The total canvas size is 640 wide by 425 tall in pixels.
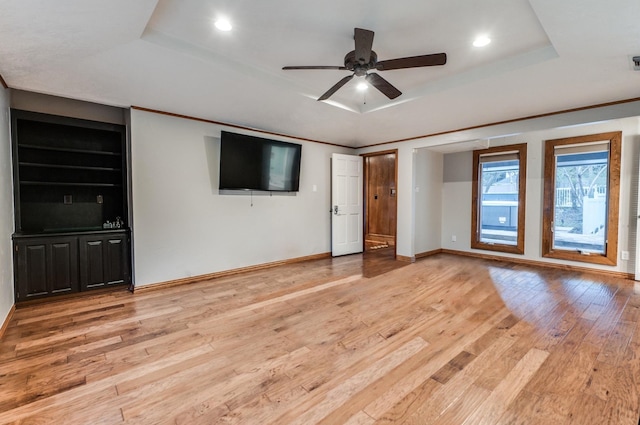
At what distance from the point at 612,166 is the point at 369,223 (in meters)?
4.92

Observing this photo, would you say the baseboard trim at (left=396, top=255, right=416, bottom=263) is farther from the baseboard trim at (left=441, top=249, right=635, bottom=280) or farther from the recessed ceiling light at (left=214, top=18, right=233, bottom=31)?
the recessed ceiling light at (left=214, top=18, right=233, bottom=31)

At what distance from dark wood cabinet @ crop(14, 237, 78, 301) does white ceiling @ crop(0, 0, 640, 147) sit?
5.61ft

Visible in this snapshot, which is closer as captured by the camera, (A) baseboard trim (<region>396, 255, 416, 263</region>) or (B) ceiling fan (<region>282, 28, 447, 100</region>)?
(B) ceiling fan (<region>282, 28, 447, 100</region>)

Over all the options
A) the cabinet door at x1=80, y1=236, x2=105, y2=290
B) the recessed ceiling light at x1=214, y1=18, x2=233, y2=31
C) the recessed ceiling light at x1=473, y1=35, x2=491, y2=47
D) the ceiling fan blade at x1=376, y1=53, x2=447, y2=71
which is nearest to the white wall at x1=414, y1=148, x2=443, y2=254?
the recessed ceiling light at x1=473, y1=35, x2=491, y2=47

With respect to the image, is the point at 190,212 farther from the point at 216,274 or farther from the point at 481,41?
the point at 481,41

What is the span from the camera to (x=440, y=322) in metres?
2.83

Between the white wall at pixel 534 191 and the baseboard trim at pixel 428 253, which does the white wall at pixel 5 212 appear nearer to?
the baseboard trim at pixel 428 253

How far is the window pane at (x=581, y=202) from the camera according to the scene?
469 cm

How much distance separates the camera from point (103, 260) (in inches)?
145

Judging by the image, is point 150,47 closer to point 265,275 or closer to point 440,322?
point 265,275

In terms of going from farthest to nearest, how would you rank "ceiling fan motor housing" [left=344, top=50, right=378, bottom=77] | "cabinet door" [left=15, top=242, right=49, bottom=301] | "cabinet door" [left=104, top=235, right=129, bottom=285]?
"cabinet door" [left=104, top=235, right=129, bottom=285] → "cabinet door" [left=15, top=242, right=49, bottom=301] → "ceiling fan motor housing" [left=344, top=50, right=378, bottom=77]

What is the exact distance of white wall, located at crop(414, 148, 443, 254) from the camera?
5.83 metres

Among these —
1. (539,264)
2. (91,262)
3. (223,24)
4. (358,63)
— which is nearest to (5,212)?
(91,262)

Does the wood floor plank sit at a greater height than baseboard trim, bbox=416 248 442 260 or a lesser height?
lesser
